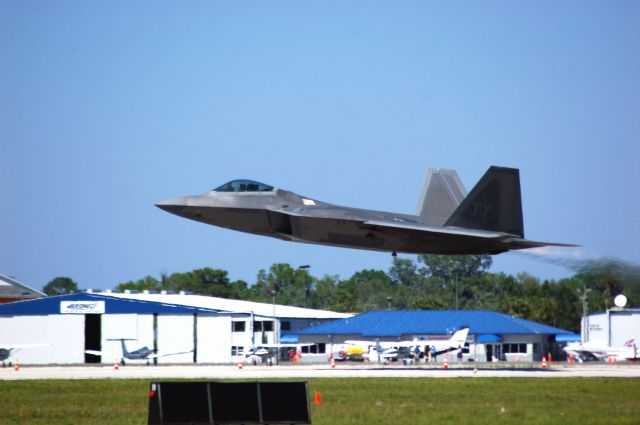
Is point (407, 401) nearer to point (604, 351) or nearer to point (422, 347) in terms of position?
point (422, 347)

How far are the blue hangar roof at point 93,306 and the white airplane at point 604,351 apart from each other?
27872 mm

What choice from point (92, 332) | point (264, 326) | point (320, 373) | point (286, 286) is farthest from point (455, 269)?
point (320, 373)

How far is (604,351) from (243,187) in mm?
42722

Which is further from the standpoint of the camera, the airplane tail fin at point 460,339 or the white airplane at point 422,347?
the airplane tail fin at point 460,339

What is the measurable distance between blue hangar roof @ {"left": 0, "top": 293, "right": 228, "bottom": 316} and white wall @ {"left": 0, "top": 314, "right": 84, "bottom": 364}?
1.52ft

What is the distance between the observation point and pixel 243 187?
37.1 metres

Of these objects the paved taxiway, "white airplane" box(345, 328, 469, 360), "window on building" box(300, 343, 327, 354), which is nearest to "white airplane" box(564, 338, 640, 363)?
"white airplane" box(345, 328, 469, 360)

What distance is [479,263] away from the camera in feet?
466

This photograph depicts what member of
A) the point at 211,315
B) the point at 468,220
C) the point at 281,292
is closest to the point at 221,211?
the point at 468,220

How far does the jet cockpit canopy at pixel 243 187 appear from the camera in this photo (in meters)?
36.9

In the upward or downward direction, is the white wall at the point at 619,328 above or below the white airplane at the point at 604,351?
above

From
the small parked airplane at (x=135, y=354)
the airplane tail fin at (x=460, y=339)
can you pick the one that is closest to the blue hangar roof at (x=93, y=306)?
the small parked airplane at (x=135, y=354)

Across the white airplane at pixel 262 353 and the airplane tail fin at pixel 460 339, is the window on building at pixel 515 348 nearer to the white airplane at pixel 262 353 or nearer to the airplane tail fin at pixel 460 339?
the airplane tail fin at pixel 460 339

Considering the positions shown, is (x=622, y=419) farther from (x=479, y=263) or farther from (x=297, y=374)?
(x=479, y=263)
